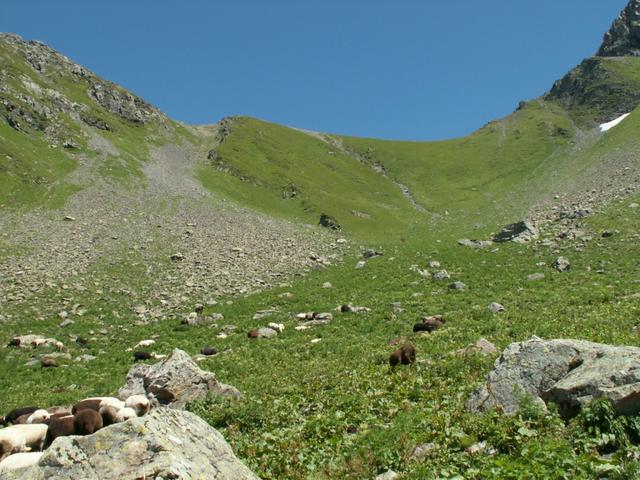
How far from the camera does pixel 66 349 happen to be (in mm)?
26250

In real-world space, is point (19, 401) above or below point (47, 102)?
below

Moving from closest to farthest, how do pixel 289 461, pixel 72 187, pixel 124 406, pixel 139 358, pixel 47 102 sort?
pixel 289 461
pixel 124 406
pixel 139 358
pixel 72 187
pixel 47 102

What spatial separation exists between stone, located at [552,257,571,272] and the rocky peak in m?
166

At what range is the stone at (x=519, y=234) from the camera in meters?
45.5

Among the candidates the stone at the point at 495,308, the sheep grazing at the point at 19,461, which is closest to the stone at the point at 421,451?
the sheep grazing at the point at 19,461

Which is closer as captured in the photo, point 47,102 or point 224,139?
point 47,102

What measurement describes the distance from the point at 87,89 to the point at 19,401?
10990 cm

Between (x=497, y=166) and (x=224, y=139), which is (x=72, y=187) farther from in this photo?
(x=497, y=166)

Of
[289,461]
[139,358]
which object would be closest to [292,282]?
[139,358]

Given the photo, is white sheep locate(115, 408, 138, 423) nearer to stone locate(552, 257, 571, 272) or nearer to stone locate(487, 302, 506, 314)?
stone locate(487, 302, 506, 314)

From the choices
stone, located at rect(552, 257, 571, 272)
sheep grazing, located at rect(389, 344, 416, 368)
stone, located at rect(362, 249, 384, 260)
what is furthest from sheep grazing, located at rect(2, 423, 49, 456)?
stone, located at rect(362, 249, 384, 260)

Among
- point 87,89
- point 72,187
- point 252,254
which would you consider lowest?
point 252,254

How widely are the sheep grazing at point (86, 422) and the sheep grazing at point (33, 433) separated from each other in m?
0.73

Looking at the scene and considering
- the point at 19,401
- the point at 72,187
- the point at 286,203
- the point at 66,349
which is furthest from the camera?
the point at 286,203
